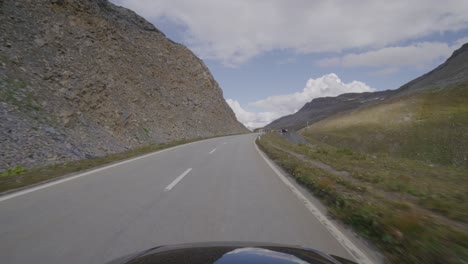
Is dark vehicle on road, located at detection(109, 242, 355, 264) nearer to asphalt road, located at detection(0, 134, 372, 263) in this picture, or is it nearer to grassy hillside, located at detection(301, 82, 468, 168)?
asphalt road, located at detection(0, 134, 372, 263)

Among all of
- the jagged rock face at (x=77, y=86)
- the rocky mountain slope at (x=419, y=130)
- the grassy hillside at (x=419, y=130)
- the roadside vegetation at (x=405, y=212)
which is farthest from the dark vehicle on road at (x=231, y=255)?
the grassy hillside at (x=419, y=130)

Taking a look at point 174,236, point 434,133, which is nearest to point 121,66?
point 174,236

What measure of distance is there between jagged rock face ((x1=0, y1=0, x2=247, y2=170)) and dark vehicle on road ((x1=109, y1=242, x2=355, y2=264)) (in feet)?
37.5

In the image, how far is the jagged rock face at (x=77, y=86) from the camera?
1492cm

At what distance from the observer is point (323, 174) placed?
934cm

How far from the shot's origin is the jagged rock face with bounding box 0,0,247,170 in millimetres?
14919

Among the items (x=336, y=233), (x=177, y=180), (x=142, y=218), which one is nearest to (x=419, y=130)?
(x=177, y=180)

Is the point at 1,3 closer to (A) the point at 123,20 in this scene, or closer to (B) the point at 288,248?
(A) the point at 123,20

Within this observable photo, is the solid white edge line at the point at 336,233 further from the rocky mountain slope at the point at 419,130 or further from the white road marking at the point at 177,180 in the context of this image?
the rocky mountain slope at the point at 419,130

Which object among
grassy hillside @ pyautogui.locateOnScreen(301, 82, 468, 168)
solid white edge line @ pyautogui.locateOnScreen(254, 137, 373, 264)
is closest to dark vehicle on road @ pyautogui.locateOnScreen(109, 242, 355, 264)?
solid white edge line @ pyautogui.locateOnScreen(254, 137, 373, 264)

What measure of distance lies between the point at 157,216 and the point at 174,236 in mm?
1043

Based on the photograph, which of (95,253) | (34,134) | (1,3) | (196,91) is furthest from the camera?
(196,91)

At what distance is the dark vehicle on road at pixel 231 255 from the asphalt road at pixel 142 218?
53.5 inches

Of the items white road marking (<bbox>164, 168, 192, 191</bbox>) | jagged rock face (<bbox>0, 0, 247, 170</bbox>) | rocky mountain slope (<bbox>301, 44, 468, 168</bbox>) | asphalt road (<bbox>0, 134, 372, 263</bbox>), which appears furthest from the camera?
rocky mountain slope (<bbox>301, 44, 468, 168</bbox>)
